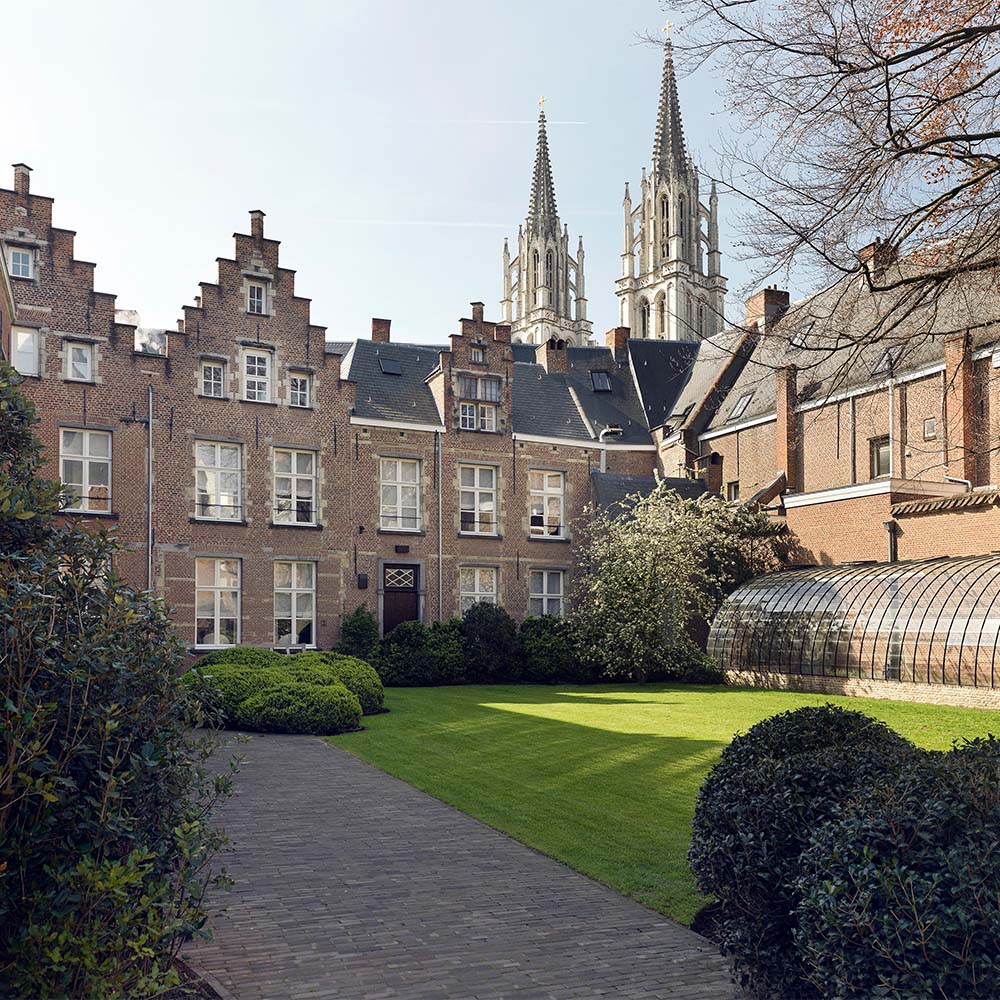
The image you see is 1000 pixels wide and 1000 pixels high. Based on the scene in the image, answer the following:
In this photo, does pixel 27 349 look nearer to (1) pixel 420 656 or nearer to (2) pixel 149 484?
(2) pixel 149 484

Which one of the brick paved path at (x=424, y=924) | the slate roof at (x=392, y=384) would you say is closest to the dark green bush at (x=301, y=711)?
the brick paved path at (x=424, y=924)

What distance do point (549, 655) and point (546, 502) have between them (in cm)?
615

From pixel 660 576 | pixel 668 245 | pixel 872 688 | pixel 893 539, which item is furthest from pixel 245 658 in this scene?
pixel 668 245

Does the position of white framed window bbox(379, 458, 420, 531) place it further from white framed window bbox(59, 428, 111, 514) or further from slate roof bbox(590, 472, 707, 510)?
white framed window bbox(59, 428, 111, 514)

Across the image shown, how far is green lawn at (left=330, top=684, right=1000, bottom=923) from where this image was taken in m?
9.30

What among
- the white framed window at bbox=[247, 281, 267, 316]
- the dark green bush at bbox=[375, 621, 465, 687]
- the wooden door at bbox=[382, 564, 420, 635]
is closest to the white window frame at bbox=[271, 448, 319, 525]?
the wooden door at bbox=[382, 564, 420, 635]

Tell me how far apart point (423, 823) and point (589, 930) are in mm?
3836

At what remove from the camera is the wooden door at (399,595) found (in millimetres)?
30578

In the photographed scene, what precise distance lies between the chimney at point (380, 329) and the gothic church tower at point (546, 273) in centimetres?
5474

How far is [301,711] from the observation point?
17.7 meters

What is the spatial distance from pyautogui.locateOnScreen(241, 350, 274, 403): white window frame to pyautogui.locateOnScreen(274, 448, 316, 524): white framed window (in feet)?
5.35

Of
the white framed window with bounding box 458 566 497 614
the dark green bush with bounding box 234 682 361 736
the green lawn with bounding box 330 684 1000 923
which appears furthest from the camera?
the white framed window with bounding box 458 566 497 614

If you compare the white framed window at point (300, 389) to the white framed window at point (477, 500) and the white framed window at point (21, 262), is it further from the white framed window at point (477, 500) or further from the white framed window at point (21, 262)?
the white framed window at point (21, 262)

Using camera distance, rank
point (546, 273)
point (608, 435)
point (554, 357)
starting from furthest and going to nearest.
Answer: point (546, 273), point (554, 357), point (608, 435)
